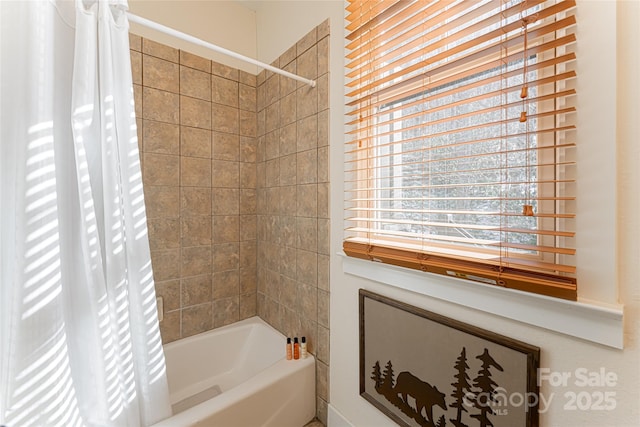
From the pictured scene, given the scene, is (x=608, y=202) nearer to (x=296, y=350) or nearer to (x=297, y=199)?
(x=297, y=199)

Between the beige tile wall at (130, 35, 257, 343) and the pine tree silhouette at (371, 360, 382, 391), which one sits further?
the beige tile wall at (130, 35, 257, 343)

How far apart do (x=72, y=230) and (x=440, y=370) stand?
4.36 feet

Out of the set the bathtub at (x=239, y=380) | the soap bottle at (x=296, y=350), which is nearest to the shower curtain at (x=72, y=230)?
the bathtub at (x=239, y=380)

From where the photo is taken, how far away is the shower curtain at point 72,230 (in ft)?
2.82

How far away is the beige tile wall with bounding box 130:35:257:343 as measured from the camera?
168 cm

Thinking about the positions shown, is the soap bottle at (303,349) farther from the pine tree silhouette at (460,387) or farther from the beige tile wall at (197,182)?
the pine tree silhouette at (460,387)

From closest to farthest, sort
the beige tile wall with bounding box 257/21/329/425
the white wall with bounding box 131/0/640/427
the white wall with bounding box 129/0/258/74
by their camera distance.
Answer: the white wall with bounding box 131/0/640/427 → the beige tile wall with bounding box 257/21/329/425 → the white wall with bounding box 129/0/258/74

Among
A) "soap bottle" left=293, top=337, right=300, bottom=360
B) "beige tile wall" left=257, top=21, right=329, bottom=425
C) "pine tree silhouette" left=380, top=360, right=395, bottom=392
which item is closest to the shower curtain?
"soap bottle" left=293, top=337, right=300, bottom=360

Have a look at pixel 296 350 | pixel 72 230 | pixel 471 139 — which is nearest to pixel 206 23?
pixel 72 230

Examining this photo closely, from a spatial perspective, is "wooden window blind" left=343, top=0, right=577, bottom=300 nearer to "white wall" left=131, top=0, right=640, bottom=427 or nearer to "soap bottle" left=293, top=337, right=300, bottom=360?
"white wall" left=131, top=0, right=640, bottom=427

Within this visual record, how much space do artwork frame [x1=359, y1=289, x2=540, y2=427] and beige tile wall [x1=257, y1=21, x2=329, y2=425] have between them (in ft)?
1.13

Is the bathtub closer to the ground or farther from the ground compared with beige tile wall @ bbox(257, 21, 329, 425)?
closer to the ground

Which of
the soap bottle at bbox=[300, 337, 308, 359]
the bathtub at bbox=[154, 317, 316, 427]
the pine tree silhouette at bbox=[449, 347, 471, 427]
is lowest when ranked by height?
the bathtub at bbox=[154, 317, 316, 427]

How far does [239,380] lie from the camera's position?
1885 mm
